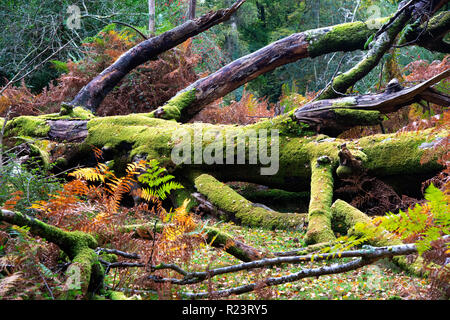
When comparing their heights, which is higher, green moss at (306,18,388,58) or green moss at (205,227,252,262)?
green moss at (306,18,388,58)

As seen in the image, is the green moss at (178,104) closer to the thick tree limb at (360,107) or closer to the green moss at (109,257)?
the thick tree limb at (360,107)

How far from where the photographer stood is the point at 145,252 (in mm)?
2760

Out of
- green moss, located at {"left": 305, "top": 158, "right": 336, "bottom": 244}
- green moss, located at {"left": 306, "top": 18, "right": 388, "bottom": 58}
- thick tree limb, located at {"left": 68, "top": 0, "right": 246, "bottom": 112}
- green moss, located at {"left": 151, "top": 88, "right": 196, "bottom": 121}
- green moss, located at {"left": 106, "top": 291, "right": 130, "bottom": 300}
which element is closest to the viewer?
green moss, located at {"left": 106, "top": 291, "right": 130, "bottom": 300}

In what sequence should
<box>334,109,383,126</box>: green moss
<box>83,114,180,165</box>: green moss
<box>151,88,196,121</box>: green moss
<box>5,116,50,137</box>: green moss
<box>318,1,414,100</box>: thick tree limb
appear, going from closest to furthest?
<box>334,109,383,126</box>: green moss
<box>318,1,414,100</box>: thick tree limb
<box>83,114,180,165</box>: green moss
<box>5,116,50,137</box>: green moss
<box>151,88,196,121</box>: green moss

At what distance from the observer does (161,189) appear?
128 inches

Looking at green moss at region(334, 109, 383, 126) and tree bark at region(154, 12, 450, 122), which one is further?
tree bark at region(154, 12, 450, 122)

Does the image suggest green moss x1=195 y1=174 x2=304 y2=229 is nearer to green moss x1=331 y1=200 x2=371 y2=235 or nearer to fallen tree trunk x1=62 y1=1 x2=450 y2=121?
green moss x1=331 y1=200 x2=371 y2=235

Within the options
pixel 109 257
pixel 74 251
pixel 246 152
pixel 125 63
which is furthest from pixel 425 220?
pixel 125 63

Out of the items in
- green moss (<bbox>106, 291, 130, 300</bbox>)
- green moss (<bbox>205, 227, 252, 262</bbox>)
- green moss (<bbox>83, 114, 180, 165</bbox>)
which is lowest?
green moss (<bbox>205, 227, 252, 262</bbox>)

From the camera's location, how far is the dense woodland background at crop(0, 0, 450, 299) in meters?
2.34

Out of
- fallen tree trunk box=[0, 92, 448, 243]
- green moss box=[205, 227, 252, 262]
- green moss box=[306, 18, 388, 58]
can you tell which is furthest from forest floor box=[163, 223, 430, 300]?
green moss box=[306, 18, 388, 58]

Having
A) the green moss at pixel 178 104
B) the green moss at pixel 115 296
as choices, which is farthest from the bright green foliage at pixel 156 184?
the green moss at pixel 178 104

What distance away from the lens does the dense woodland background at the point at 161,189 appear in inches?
92.0

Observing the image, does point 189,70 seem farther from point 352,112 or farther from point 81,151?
point 352,112
